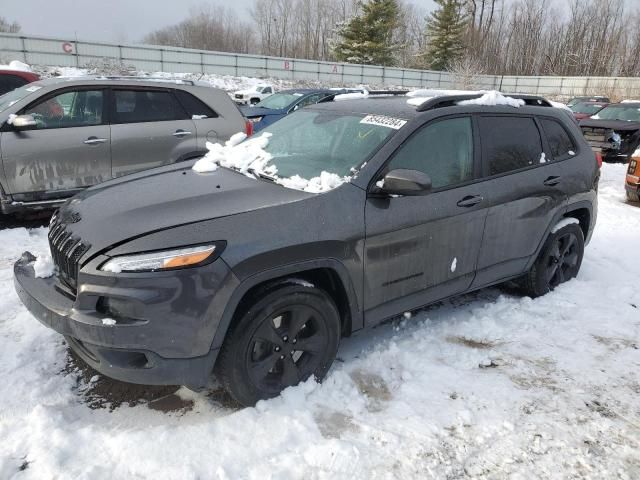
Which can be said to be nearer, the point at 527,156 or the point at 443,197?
the point at 443,197

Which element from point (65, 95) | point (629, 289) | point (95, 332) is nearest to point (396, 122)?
point (95, 332)

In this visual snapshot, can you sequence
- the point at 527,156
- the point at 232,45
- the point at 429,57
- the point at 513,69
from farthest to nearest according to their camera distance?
the point at 232,45, the point at 513,69, the point at 429,57, the point at 527,156

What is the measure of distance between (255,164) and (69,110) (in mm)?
3572

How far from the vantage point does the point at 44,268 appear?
297cm

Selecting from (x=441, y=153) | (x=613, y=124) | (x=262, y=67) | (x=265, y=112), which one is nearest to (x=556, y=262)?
(x=441, y=153)

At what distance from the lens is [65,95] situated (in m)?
5.85

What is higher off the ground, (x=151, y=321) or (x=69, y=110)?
(x=69, y=110)

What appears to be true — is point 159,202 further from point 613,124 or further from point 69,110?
point 613,124

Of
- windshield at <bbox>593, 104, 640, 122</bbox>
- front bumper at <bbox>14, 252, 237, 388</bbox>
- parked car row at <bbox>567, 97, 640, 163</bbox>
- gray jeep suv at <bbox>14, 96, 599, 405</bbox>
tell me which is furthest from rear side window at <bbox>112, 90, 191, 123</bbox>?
windshield at <bbox>593, 104, 640, 122</bbox>

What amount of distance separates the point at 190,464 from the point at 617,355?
305 cm

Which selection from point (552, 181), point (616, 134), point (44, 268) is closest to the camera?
point (44, 268)

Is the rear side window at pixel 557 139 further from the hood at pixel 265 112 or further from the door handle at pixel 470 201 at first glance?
the hood at pixel 265 112

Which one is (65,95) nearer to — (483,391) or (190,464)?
(190,464)

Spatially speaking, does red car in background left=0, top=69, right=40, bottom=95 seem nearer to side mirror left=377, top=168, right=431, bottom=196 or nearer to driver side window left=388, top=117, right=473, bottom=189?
driver side window left=388, top=117, right=473, bottom=189
